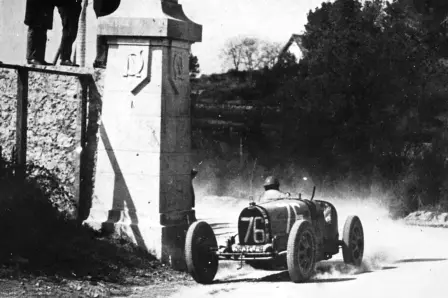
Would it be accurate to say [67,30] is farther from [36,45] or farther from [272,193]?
[272,193]

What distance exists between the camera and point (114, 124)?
14.5 m

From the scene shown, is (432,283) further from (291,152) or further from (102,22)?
(291,152)

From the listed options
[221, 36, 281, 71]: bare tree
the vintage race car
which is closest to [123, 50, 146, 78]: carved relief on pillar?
the vintage race car

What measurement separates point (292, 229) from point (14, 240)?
3.68 meters

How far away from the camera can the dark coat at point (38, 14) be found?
1548cm

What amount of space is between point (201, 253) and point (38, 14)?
474 cm

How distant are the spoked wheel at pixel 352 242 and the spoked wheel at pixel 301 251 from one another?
152cm

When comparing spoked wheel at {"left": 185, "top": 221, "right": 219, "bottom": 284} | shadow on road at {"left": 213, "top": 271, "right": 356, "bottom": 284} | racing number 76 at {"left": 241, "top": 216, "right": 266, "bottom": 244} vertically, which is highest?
racing number 76 at {"left": 241, "top": 216, "right": 266, "bottom": 244}

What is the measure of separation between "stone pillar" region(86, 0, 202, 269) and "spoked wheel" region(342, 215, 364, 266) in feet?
8.23

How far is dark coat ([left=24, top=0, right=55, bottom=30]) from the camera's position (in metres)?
15.5

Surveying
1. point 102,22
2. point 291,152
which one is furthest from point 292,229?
point 291,152

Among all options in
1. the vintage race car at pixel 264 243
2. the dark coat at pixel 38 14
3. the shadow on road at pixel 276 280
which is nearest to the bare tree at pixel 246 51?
the dark coat at pixel 38 14

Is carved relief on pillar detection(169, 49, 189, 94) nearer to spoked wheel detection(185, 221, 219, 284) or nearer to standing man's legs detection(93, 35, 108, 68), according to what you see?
standing man's legs detection(93, 35, 108, 68)

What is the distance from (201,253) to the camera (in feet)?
44.8
